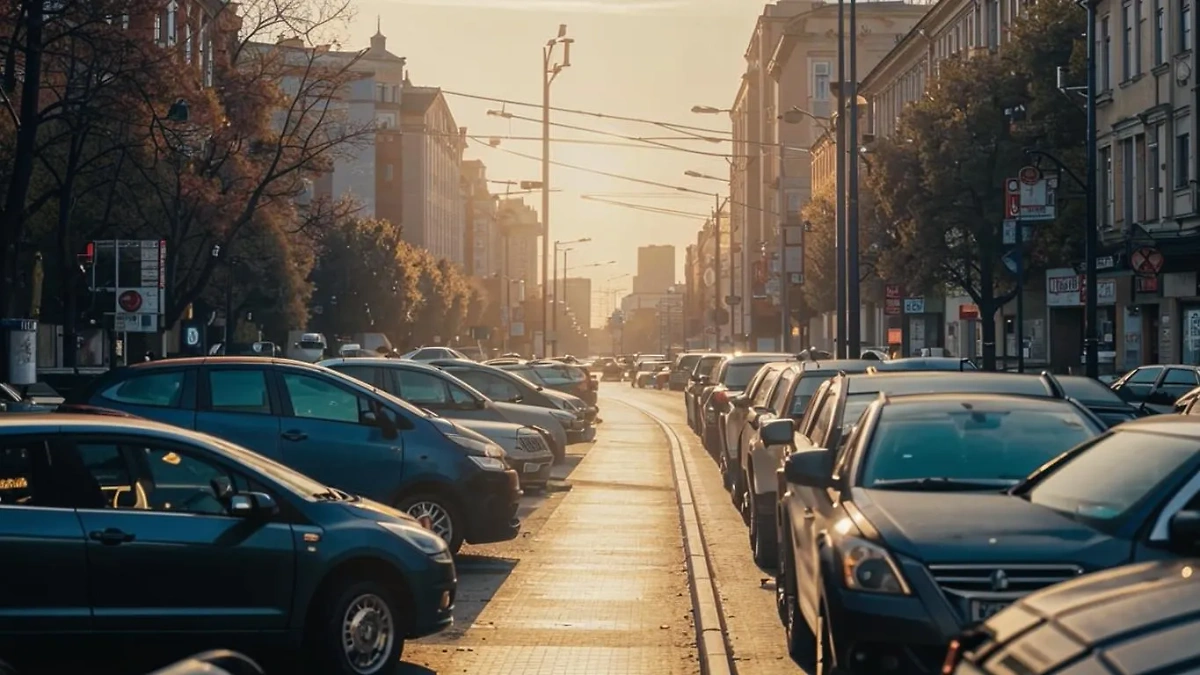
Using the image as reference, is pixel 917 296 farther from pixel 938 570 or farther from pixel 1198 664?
pixel 1198 664

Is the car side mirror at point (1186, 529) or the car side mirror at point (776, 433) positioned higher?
the car side mirror at point (776, 433)

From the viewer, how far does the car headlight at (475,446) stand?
14.3m

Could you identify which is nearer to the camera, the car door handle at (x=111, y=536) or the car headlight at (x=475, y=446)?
the car door handle at (x=111, y=536)

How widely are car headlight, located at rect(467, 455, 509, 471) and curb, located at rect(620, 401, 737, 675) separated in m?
1.80

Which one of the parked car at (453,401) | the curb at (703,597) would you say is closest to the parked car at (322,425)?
Result: the curb at (703,597)

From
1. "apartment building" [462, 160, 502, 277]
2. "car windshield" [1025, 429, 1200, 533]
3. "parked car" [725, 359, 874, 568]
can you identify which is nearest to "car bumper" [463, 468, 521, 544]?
"parked car" [725, 359, 874, 568]

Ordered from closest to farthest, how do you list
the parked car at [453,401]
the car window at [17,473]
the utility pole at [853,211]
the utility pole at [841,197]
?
the car window at [17,473] → the parked car at [453,401] → the utility pole at [853,211] → the utility pole at [841,197]

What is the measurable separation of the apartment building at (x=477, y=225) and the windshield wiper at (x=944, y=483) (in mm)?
155211

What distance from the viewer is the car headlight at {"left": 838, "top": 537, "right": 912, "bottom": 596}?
7219 millimetres

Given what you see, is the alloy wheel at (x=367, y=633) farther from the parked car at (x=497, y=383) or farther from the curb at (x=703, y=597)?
the parked car at (x=497, y=383)

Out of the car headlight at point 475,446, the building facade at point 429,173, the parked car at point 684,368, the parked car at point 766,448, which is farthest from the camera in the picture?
the building facade at point 429,173

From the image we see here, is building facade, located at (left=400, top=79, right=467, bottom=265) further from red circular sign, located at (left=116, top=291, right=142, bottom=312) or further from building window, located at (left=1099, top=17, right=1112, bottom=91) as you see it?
red circular sign, located at (left=116, top=291, right=142, bottom=312)

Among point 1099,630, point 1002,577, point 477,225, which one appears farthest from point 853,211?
point 477,225

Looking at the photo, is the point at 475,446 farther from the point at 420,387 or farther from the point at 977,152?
the point at 977,152
